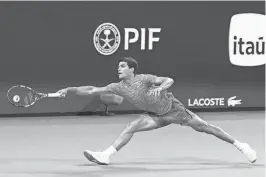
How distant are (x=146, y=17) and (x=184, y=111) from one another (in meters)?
6.60

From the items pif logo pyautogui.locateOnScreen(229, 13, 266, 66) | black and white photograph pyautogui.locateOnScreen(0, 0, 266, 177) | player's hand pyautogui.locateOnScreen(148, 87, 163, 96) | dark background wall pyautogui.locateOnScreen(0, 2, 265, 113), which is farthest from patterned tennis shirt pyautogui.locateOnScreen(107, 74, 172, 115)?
pif logo pyautogui.locateOnScreen(229, 13, 266, 66)

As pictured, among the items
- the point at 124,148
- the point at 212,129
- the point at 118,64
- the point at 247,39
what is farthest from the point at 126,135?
the point at 247,39

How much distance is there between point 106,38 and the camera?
53.2 feet

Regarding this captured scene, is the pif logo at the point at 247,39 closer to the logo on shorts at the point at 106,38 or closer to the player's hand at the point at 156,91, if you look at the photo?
the logo on shorts at the point at 106,38

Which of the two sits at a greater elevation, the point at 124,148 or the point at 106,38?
the point at 106,38

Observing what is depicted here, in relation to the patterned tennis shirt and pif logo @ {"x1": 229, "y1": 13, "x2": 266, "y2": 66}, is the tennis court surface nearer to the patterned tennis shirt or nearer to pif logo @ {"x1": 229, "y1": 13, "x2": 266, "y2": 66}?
the patterned tennis shirt

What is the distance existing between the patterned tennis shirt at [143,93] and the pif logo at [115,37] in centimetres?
634

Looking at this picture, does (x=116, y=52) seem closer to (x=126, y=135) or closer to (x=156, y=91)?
(x=126, y=135)

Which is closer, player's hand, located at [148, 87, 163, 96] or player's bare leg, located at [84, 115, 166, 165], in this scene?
player's hand, located at [148, 87, 163, 96]

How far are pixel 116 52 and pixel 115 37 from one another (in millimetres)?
343

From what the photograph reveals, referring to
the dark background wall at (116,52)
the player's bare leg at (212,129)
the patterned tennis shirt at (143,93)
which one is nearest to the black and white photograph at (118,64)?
the dark background wall at (116,52)

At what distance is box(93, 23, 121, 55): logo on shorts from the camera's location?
52.9 ft

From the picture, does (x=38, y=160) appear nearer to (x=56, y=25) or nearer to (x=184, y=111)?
(x=184, y=111)

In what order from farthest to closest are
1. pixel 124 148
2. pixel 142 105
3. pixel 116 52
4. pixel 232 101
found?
pixel 232 101 < pixel 116 52 < pixel 124 148 < pixel 142 105
